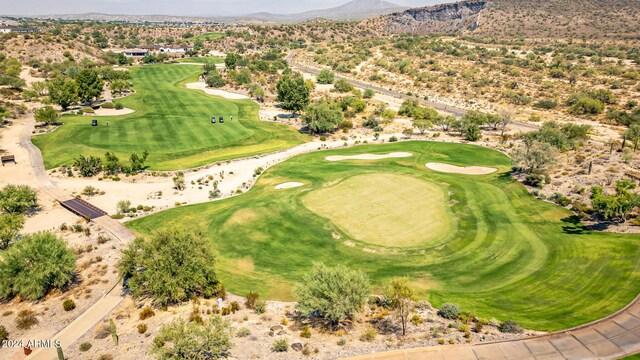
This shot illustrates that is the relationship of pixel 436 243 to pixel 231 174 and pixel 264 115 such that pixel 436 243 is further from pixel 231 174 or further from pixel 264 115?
pixel 264 115

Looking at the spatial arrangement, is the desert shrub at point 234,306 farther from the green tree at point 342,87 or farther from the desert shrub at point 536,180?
the green tree at point 342,87

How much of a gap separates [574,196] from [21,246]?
6232cm

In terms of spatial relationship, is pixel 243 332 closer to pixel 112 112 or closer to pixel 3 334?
pixel 3 334

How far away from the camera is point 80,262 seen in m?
41.2

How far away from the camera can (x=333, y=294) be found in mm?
29453

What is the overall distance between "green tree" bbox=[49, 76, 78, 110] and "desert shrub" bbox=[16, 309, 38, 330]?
8215 centimetres

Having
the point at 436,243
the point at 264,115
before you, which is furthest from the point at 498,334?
the point at 264,115

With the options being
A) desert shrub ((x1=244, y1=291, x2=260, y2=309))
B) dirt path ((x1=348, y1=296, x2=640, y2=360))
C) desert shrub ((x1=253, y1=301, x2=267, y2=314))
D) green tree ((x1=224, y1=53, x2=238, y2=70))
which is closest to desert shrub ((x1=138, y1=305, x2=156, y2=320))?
desert shrub ((x1=244, y1=291, x2=260, y2=309))

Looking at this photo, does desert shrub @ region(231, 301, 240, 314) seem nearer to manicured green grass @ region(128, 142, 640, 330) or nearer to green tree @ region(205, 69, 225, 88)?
manicured green grass @ region(128, 142, 640, 330)

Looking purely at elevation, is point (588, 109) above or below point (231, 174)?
above

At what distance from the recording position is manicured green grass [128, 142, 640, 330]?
3359cm

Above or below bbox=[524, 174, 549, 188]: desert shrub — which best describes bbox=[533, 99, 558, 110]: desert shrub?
above

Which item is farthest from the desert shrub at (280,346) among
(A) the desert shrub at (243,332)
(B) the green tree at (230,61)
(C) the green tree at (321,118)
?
(B) the green tree at (230,61)

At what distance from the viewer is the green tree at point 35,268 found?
113ft
